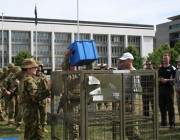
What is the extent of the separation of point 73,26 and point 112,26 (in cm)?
1132

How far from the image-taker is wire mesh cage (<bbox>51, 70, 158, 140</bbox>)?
204 inches

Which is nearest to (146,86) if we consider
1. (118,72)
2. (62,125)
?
(118,72)

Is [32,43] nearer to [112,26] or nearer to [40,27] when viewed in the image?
[40,27]

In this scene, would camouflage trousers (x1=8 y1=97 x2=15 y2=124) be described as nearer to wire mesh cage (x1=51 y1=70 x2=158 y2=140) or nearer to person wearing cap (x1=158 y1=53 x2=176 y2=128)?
person wearing cap (x1=158 y1=53 x2=176 y2=128)

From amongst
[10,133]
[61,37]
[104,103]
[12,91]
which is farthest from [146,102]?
[61,37]

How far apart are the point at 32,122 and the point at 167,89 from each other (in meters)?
5.28

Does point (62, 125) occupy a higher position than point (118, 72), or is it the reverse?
point (118, 72)

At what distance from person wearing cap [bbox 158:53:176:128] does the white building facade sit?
75.4 meters

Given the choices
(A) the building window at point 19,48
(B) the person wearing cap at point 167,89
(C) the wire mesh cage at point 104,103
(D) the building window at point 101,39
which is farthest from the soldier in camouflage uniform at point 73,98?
(D) the building window at point 101,39

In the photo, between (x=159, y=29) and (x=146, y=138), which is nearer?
(x=146, y=138)

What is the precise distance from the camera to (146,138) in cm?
589

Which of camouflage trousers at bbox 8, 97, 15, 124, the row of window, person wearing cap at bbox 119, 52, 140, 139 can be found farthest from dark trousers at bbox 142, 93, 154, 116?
the row of window

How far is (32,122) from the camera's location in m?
6.75

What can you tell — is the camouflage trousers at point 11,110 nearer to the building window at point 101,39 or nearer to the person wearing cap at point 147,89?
the person wearing cap at point 147,89
